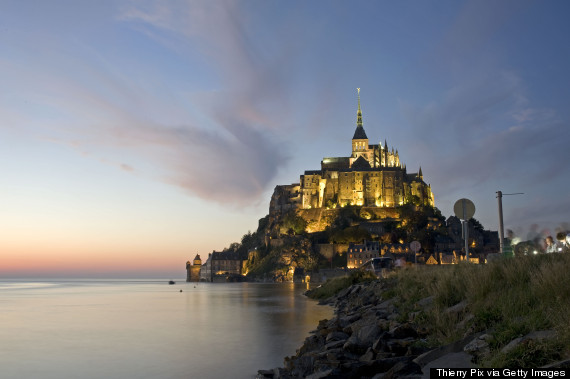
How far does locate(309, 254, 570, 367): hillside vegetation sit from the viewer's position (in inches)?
260

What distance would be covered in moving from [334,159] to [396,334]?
502 feet

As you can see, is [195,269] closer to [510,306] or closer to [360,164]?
[360,164]

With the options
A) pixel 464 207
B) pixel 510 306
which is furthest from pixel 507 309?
pixel 464 207

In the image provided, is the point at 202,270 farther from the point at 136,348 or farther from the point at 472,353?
the point at 472,353

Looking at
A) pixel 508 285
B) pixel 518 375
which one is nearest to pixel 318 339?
pixel 508 285

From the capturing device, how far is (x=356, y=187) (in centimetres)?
14162

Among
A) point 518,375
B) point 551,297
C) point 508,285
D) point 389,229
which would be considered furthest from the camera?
point 389,229

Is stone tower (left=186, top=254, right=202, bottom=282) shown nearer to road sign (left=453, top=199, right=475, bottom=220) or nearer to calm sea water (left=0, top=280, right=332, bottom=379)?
calm sea water (left=0, top=280, right=332, bottom=379)

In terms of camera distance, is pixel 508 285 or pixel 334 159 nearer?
pixel 508 285

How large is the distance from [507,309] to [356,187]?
439 ft

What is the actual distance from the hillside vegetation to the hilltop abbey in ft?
418

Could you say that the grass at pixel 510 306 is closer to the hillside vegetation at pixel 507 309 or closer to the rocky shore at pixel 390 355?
the hillside vegetation at pixel 507 309

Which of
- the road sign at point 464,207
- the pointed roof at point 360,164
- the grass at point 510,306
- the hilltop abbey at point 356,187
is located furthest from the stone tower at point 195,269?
the grass at point 510,306

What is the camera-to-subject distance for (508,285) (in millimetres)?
10422
